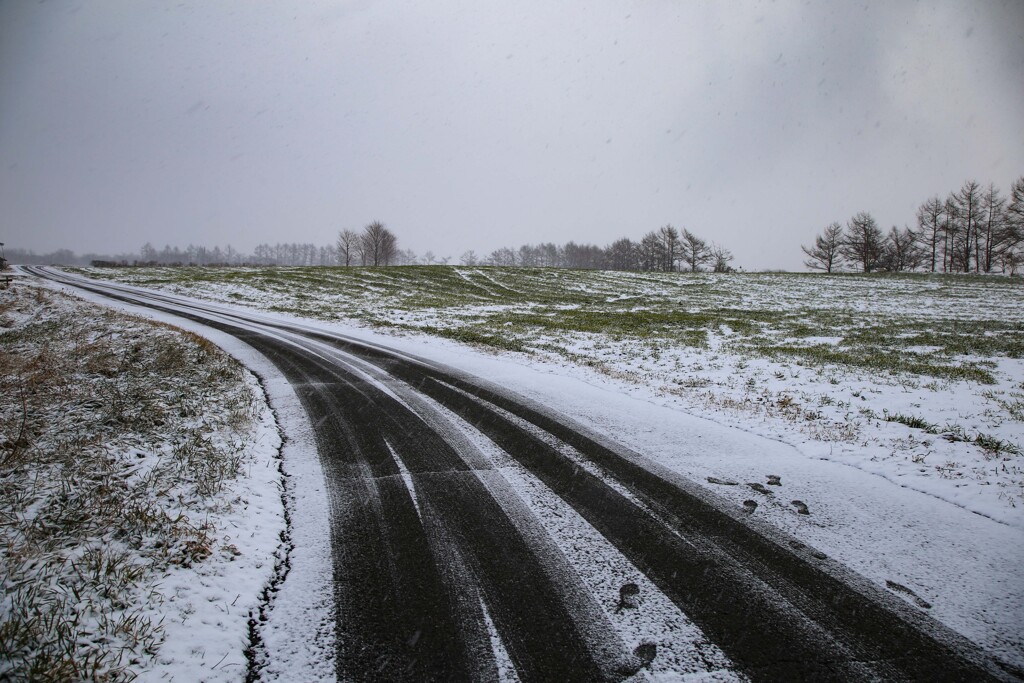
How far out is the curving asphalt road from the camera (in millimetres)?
2299

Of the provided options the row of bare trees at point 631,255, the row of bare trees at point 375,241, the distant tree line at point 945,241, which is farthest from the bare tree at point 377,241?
the distant tree line at point 945,241

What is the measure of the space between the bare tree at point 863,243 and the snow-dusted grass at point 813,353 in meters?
25.9

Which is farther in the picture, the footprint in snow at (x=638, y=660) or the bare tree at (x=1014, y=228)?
the bare tree at (x=1014, y=228)

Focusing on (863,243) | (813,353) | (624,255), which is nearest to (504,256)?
(624,255)

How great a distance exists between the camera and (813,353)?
40.0ft

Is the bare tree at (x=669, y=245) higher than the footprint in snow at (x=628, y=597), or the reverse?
the bare tree at (x=669, y=245)

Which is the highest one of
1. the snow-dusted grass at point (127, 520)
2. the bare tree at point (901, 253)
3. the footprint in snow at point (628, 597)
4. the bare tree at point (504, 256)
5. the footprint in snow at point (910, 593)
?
the bare tree at point (504, 256)

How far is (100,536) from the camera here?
3.20 m

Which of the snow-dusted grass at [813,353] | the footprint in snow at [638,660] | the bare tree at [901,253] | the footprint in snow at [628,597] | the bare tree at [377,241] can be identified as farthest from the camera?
the bare tree at [377,241]

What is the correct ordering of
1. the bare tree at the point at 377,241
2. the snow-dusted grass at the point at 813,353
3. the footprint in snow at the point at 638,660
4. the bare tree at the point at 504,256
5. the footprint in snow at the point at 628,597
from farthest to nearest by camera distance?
the bare tree at the point at 504,256 < the bare tree at the point at 377,241 < the snow-dusted grass at the point at 813,353 < the footprint in snow at the point at 628,597 < the footprint in snow at the point at 638,660

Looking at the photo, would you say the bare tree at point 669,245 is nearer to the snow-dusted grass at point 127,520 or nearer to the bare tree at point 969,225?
the bare tree at point 969,225

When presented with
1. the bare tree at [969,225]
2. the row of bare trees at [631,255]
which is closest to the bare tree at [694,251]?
the row of bare trees at [631,255]

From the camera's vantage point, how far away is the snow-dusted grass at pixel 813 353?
5.38 metres

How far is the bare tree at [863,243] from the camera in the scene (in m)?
58.9
